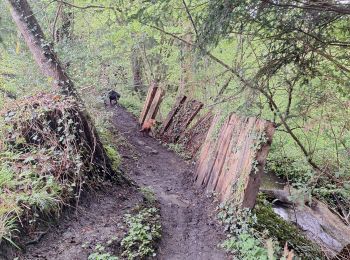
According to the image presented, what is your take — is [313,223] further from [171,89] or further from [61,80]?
[171,89]

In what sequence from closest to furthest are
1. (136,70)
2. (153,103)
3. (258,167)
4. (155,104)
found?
(258,167)
(155,104)
(153,103)
(136,70)

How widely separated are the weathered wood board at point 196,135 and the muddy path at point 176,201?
42 cm

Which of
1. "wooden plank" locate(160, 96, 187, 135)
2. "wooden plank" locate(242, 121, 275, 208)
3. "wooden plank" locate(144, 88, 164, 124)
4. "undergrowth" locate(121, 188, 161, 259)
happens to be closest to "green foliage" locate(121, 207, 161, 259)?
"undergrowth" locate(121, 188, 161, 259)

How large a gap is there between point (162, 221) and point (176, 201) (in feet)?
2.66

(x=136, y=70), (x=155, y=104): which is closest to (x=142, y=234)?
(x=155, y=104)

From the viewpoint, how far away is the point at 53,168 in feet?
14.2

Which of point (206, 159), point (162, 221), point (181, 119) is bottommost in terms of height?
point (162, 221)

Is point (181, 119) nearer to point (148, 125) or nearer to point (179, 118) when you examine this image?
point (179, 118)

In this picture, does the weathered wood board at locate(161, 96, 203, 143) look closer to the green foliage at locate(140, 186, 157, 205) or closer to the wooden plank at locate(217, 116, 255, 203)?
the green foliage at locate(140, 186, 157, 205)

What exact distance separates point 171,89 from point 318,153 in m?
8.32

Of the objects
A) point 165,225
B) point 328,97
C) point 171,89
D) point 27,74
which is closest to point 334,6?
point 328,97

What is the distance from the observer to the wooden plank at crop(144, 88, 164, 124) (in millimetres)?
10445

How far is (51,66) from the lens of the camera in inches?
210

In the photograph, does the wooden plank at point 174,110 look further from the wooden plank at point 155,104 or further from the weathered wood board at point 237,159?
the weathered wood board at point 237,159
